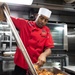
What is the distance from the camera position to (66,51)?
5133 mm

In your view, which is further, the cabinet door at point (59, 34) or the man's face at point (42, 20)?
the cabinet door at point (59, 34)

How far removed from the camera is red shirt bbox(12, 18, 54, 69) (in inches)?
74.1

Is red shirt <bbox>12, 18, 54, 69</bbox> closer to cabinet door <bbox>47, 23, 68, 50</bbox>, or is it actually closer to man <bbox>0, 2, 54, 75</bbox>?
man <bbox>0, 2, 54, 75</bbox>

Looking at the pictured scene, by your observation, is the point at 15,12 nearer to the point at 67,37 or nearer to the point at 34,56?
the point at 67,37

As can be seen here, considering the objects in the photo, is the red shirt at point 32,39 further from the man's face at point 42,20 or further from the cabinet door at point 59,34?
the cabinet door at point 59,34

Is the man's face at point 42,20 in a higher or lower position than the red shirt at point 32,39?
higher

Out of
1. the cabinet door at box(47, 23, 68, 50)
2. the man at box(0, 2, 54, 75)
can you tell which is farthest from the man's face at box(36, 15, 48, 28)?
the cabinet door at box(47, 23, 68, 50)

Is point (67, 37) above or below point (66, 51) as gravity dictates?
above

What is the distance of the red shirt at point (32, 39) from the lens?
74.1 inches

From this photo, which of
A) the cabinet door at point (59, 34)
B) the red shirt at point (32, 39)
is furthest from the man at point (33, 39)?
the cabinet door at point (59, 34)

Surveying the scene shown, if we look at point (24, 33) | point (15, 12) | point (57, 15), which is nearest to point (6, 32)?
A: point (15, 12)

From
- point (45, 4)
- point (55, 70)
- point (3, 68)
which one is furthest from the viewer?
point (3, 68)

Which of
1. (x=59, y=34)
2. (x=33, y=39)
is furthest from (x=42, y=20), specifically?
(x=59, y=34)

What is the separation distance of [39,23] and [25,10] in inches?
122
